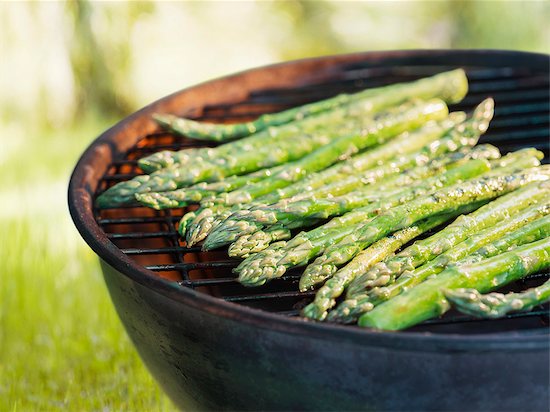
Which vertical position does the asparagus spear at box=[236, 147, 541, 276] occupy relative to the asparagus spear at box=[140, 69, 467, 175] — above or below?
below

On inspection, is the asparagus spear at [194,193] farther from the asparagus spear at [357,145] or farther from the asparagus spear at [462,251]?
the asparagus spear at [462,251]

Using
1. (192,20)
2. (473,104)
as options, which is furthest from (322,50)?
(473,104)

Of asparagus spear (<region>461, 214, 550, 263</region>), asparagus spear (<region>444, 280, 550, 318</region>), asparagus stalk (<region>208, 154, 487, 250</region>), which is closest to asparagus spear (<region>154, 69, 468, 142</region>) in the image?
asparagus stalk (<region>208, 154, 487, 250</region>)

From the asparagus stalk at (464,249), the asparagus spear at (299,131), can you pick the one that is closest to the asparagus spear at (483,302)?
the asparagus stalk at (464,249)

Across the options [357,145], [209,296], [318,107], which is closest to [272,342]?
[209,296]

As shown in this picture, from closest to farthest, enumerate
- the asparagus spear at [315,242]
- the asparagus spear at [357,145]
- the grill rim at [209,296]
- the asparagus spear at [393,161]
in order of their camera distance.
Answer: the grill rim at [209,296] < the asparagus spear at [315,242] < the asparagus spear at [393,161] < the asparagus spear at [357,145]

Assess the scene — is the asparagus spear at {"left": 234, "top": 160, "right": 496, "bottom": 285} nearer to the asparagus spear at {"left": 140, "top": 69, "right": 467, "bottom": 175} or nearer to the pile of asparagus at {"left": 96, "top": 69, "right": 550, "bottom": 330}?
the pile of asparagus at {"left": 96, "top": 69, "right": 550, "bottom": 330}
